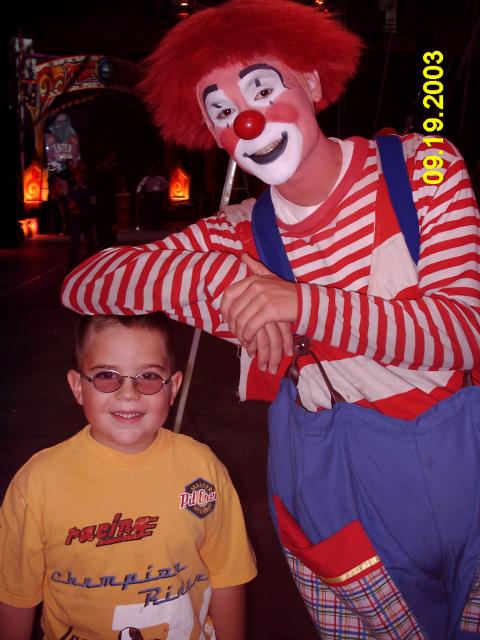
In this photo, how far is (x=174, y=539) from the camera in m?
1.56

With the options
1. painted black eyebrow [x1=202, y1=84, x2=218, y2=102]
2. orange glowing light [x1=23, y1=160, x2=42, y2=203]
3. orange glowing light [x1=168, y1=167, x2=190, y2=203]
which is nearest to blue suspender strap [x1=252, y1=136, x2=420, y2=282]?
painted black eyebrow [x1=202, y1=84, x2=218, y2=102]

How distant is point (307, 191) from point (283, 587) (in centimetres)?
175

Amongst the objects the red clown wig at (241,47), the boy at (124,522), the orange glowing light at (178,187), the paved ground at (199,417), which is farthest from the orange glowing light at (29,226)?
the boy at (124,522)

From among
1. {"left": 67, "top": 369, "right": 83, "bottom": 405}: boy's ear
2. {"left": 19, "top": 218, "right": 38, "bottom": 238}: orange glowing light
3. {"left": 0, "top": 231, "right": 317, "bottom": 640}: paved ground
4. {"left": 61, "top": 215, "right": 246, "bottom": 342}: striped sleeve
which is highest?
{"left": 61, "top": 215, "right": 246, "bottom": 342}: striped sleeve

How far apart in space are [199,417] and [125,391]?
290 cm

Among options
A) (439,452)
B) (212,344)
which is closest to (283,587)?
(439,452)

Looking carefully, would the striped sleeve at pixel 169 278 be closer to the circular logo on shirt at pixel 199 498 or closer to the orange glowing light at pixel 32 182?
the circular logo on shirt at pixel 199 498

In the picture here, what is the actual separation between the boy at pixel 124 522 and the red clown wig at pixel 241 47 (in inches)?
20.7

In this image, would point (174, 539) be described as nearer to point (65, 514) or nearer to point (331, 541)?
point (65, 514)

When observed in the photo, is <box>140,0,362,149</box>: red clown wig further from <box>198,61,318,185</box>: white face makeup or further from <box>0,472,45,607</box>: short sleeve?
<box>0,472,45,607</box>: short sleeve

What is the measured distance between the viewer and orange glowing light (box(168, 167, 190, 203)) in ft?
63.4

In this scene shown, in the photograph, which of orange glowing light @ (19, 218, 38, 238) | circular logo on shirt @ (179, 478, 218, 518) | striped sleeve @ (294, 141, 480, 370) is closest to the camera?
striped sleeve @ (294, 141, 480, 370)

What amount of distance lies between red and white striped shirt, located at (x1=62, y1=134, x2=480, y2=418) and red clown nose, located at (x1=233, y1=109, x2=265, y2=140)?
7.6 inches

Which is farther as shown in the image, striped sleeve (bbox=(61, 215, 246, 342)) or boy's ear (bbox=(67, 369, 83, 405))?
boy's ear (bbox=(67, 369, 83, 405))
